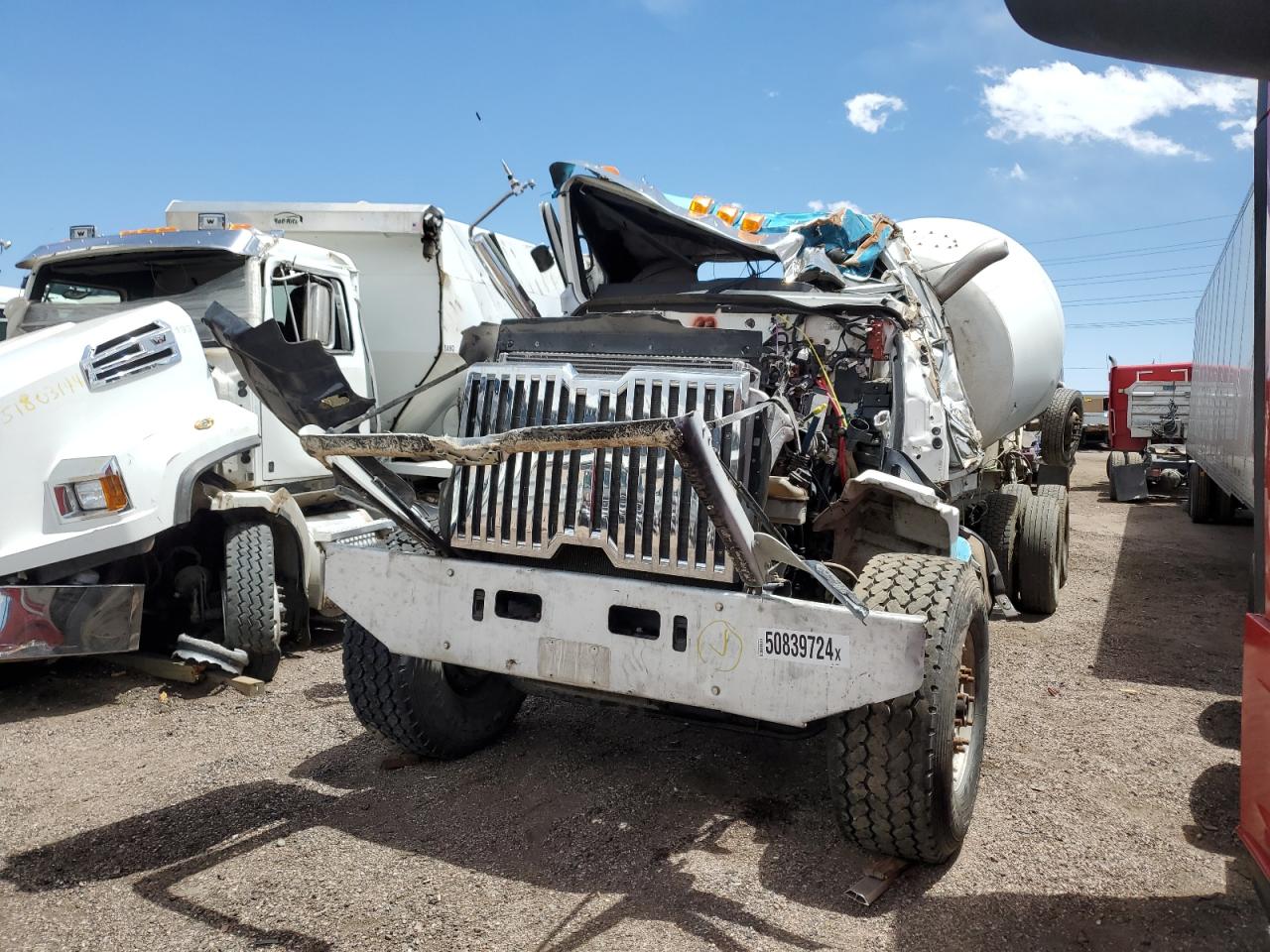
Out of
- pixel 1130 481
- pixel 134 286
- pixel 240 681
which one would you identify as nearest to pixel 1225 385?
pixel 1130 481

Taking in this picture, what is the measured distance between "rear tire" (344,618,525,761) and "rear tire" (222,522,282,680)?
71.9 inches

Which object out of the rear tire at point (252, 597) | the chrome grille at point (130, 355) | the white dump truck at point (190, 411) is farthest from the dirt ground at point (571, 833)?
the chrome grille at point (130, 355)

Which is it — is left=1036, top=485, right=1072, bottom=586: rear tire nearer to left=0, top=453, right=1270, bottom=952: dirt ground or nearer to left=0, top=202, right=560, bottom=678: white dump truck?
left=0, top=453, right=1270, bottom=952: dirt ground

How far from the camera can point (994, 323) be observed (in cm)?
650

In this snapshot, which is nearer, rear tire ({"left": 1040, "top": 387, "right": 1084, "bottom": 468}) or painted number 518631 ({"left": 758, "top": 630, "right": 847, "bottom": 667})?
painted number 518631 ({"left": 758, "top": 630, "right": 847, "bottom": 667})

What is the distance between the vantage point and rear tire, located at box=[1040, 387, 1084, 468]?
9875 mm

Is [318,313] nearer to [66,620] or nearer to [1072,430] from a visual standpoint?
[66,620]

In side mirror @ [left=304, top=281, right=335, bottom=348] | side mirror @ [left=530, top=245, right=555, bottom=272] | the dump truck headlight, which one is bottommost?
the dump truck headlight

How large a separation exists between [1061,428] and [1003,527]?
3.18 meters

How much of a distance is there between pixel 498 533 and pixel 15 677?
403 centimetres

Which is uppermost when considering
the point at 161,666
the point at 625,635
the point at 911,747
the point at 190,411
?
the point at 190,411

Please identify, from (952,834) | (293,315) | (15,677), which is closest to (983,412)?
(952,834)

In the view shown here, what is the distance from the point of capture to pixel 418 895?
3209 mm

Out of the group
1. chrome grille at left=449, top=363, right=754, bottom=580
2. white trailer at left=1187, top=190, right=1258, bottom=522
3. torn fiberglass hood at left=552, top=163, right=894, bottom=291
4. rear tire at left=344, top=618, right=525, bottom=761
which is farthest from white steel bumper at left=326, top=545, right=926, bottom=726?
white trailer at left=1187, top=190, right=1258, bottom=522
